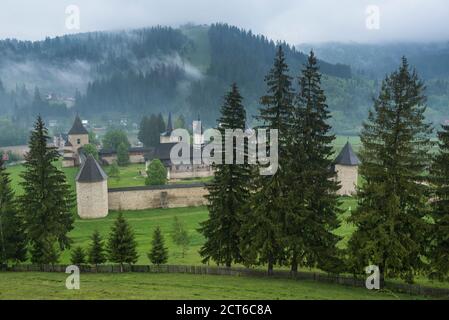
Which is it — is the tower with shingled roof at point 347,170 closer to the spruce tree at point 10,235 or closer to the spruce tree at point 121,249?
the spruce tree at point 121,249

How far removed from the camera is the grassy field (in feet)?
65.0

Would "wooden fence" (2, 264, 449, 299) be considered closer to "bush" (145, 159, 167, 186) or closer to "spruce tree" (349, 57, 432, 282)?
"spruce tree" (349, 57, 432, 282)

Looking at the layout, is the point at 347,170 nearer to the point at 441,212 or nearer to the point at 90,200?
the point at 90,200

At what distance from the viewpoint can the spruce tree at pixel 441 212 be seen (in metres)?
21.0

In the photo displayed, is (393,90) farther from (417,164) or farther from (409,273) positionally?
(409,273)

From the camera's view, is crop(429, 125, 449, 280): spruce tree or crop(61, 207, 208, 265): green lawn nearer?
crop(429, 125, 449, 280): spruce tree

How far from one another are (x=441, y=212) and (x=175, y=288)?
12.9 metres

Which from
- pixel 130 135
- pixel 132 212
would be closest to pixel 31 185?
pixel 132 212

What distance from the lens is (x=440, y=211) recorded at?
2159cm

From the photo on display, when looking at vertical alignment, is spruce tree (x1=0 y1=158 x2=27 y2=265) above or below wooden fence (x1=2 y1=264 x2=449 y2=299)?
above

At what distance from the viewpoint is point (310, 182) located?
2411 cm

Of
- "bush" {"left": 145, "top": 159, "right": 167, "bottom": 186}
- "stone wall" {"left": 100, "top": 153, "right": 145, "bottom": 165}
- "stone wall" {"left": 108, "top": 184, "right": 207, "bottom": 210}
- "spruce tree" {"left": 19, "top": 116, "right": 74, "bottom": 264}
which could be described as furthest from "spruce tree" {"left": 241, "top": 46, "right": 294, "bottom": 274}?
"stone wall" {"left": 100, "top": 153, "right": 145, "bottom": 165}

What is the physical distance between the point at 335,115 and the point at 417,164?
572ft

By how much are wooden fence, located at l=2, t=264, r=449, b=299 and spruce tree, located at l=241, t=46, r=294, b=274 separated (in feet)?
6.00
